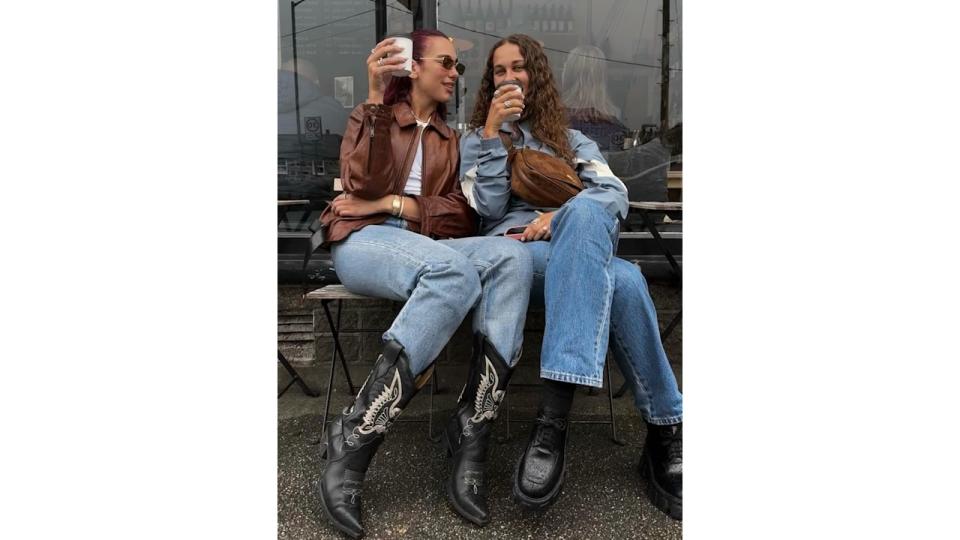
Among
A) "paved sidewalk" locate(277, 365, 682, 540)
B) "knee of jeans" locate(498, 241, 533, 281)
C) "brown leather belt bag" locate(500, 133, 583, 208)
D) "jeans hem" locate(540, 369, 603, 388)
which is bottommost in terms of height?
"paved sidewalk" locate(277, 365, 682, 540)

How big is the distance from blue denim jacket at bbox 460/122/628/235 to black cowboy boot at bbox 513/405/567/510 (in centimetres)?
81

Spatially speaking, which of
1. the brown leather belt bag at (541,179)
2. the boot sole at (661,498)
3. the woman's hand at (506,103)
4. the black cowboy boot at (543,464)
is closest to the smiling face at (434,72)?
the woman's hand at (506,103)

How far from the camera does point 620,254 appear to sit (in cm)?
353

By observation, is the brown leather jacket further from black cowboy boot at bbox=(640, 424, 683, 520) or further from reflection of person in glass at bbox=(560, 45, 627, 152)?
reflection of person in glass at bbox=(560, 45, 627, 152)

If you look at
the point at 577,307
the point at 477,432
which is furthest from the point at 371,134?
the point at 477,432

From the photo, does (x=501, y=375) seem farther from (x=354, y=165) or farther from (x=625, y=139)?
(x=625, y=139)

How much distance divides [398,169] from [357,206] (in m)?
0.24

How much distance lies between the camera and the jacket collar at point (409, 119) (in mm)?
2488

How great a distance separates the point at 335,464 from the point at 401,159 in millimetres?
1132

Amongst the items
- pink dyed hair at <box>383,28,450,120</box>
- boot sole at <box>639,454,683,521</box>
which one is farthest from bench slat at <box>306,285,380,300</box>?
boot sole at <box>639,454,683,521</box>

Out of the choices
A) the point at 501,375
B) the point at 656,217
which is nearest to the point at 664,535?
the point at 501,375

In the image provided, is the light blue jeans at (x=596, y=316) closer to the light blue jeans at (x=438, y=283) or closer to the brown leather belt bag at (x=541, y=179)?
the light blue jeans at (x=438, y=283)

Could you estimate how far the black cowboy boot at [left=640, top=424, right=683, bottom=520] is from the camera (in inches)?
79.7

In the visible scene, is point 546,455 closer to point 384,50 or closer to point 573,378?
point 573,378
